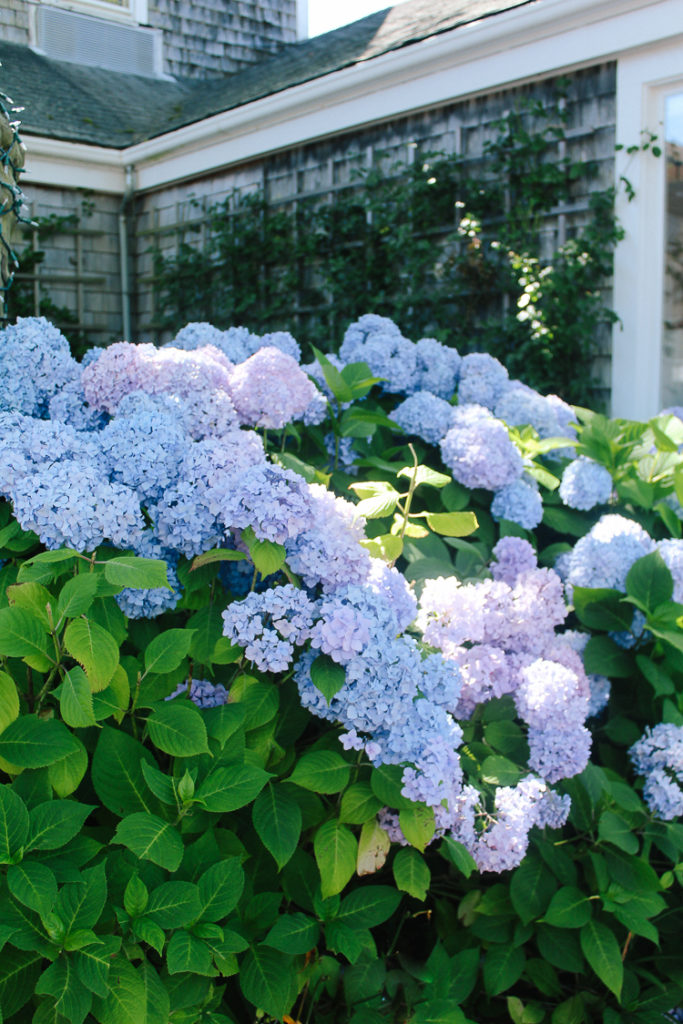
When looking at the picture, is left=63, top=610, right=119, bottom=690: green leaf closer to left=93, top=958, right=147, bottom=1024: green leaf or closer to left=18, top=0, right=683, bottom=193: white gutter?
left=93, top=958, right=147, bottom=1024: green leaf

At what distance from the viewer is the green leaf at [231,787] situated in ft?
3.95

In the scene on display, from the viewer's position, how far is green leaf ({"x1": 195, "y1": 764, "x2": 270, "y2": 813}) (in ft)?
3.95

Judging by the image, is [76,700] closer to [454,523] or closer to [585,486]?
[454,523]

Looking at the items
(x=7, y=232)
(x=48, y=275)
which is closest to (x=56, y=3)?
(x=48, y=275)

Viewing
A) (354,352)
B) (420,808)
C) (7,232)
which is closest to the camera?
(420,808)

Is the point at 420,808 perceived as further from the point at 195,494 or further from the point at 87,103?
the point at 87,103

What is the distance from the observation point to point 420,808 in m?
1.34

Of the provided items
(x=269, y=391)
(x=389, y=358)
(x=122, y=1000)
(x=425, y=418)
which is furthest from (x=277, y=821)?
(x=389, y=358)

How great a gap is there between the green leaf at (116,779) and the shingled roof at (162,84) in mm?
5443

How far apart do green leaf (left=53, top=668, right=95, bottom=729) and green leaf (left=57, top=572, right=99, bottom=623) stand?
7 centimetres

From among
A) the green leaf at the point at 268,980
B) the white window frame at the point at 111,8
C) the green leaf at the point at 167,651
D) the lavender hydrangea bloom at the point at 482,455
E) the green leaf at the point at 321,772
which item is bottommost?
the green leaf at the point at 268,980

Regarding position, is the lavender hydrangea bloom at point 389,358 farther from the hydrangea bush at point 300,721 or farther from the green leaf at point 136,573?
the green leaf at point 136,573

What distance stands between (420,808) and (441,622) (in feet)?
1.12

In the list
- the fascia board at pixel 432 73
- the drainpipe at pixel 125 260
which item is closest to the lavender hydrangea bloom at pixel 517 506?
the fascia board at pixel 432 73
